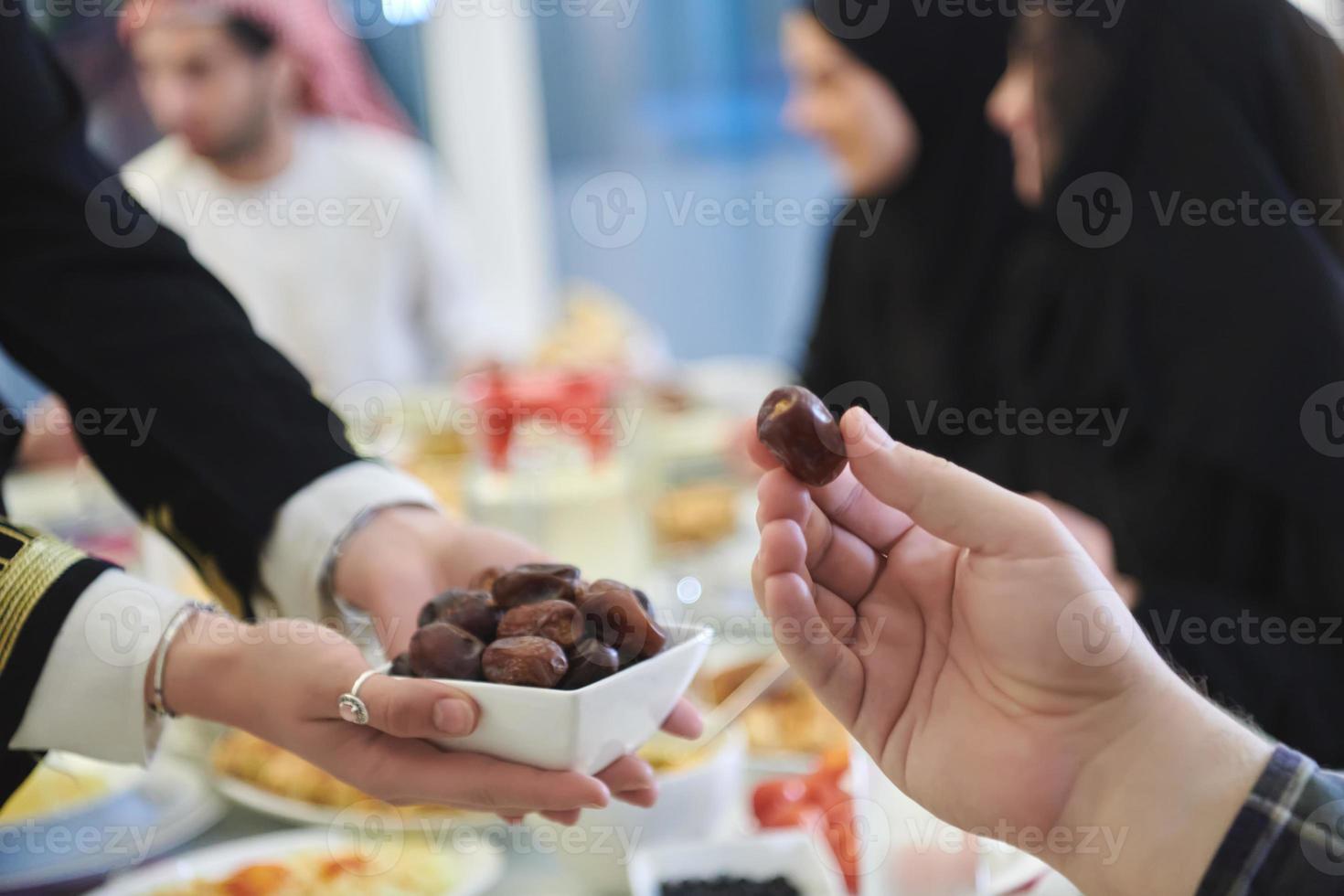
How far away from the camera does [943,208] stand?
2344 millimetres

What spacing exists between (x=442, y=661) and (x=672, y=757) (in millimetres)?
378

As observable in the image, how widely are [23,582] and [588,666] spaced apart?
1.31 feet

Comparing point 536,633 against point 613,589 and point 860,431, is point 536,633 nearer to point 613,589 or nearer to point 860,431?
point 613,589

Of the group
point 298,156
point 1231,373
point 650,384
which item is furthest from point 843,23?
point 298,156

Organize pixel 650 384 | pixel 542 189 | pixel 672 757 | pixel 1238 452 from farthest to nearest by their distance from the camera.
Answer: pixel 542 189 < pixel 650 384 < pixel 1238 452 < pixel 672 757

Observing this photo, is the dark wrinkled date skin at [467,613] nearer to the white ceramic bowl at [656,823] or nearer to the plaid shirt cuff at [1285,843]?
the white ceramic bowl at [656,823]

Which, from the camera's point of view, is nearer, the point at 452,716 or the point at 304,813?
the point at 452,716

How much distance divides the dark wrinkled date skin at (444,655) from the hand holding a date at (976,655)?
188 millimetres

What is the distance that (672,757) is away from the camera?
1073 millimetres

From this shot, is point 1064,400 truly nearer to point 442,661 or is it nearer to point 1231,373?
point 1231,373

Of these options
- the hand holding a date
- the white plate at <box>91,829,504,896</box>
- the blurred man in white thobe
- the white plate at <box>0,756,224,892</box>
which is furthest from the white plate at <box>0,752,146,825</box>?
the blurred man in white thobe

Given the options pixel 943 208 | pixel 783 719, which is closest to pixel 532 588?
pixel 783 719

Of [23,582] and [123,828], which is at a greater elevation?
[23,582]

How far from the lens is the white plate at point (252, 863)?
1000 millimetres
